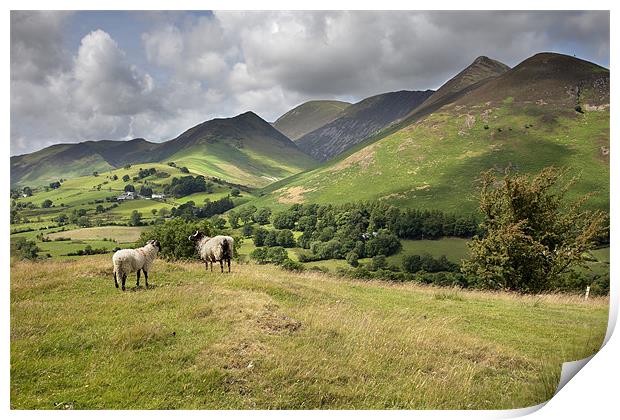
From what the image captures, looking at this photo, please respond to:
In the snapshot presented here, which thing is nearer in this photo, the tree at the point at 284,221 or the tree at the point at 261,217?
the tree at the point at 261,217

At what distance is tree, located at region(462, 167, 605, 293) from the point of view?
82.5 ft

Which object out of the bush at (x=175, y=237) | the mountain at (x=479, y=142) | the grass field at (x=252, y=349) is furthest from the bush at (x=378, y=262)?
the grass field at (x=252, y=349)

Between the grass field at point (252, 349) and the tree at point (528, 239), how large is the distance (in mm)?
10143

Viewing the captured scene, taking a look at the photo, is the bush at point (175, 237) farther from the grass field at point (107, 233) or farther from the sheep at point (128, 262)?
the sheep at point (128, 262)

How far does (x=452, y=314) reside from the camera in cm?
1591

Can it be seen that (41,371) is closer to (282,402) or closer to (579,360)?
(282,402)

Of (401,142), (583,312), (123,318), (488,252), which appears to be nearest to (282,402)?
(123,318)

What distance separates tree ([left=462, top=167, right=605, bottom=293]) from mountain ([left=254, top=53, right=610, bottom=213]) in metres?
60.7

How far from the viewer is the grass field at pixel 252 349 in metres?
9.05

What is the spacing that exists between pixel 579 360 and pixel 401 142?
154178 mm

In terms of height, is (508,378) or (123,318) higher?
(123,318)

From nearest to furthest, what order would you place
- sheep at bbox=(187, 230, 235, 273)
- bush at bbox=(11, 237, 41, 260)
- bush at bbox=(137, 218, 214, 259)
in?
bush at bbox=(11, 237, 41, 260) → sheep at bbox=(187, 230, 235, 273) → bush at bbox=(137, 218, 214, 259)

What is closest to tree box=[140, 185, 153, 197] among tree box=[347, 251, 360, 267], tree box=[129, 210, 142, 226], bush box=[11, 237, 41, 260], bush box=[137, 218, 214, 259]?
tree box=[129, 210, 142, 226]

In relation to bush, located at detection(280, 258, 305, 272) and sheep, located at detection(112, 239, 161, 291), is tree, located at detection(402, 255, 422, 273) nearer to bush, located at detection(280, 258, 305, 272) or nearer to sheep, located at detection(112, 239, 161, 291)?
bush, located at detection(280, 258, 305, 272)
